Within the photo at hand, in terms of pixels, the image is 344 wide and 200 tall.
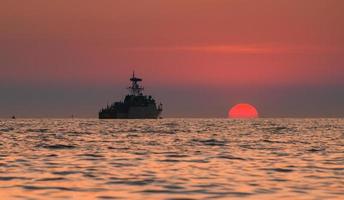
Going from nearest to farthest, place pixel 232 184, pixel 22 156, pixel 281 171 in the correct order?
pixel 232 184 < pixel 281 171 < pixel 22 156

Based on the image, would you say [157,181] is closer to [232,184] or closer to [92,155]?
[232,184]

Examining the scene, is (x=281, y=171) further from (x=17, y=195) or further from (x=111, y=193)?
(x=17, y=195)

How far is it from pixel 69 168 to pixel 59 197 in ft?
29.7

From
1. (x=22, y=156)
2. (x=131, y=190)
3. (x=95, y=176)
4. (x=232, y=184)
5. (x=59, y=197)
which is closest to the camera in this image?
(x=59, y=197)

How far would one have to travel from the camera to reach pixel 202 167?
91.7 ft

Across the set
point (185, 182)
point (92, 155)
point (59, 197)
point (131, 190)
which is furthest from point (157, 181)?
point (92, 155)

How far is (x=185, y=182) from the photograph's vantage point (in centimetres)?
2219

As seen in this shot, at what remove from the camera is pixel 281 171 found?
86.3ft

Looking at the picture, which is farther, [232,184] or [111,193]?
[232,184]

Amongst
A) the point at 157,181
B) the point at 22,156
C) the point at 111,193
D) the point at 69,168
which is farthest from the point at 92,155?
the point at 111,193

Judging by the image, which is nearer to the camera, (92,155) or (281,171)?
(281,171)

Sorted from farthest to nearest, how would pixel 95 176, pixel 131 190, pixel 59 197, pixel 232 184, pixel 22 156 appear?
pixel 22 156 < pixel 95 176 < pixel 232 184 < pixel 131 190 < pixel 59 197

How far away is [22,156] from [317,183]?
57.0ft

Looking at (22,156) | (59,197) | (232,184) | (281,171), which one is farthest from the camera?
(22,156)
